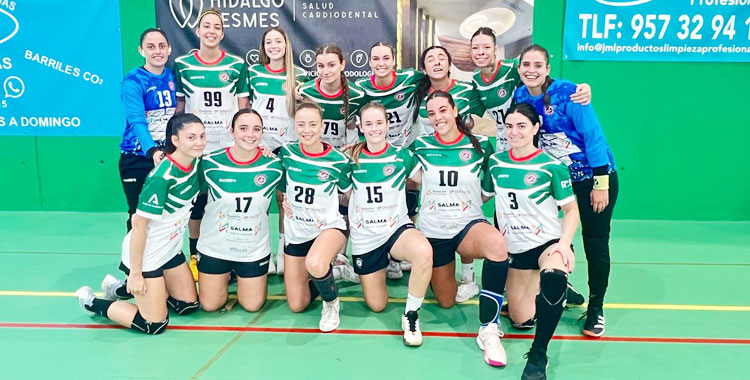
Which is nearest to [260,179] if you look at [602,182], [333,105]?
[333,105]

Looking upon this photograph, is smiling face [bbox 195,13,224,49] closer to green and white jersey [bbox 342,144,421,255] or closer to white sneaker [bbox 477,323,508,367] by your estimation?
green and white jersey [bbox 342,144,421,255]

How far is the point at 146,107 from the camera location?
15.1ft

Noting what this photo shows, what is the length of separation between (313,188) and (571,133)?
1.60 meters

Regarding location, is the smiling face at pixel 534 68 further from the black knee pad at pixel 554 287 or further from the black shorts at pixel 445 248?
the black knee pad at pixel 554 287

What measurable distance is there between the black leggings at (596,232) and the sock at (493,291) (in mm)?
553

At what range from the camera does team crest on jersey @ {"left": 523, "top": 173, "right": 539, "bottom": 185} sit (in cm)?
350

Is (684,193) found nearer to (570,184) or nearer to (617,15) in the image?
(617,15)

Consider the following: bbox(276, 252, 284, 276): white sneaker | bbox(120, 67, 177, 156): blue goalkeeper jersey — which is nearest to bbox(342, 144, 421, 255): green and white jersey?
bbox(276, 252, 284, 276): white sneaker

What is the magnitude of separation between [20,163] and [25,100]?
71 cm

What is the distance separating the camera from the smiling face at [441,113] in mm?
3818

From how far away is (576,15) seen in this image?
6.17 m

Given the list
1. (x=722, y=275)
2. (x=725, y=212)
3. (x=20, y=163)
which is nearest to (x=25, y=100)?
(x=20, y=163)

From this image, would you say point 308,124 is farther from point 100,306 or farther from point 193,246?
point 100,306

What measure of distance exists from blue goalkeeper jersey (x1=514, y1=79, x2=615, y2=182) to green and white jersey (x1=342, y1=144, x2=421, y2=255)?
836 mm
